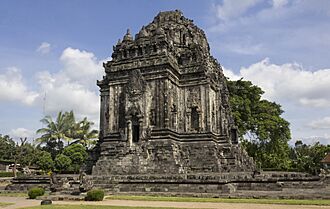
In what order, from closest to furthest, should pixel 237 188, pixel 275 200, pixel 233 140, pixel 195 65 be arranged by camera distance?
pixel 275 200 → pixel 237 188 → pixel 195 65 → pixel 233 140

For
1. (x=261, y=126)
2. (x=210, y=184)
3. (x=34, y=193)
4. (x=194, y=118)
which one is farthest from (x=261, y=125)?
(x=34, y=193)

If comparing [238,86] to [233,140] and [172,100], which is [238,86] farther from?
[172,100]

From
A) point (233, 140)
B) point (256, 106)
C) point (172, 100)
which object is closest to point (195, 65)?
point (172, 100)

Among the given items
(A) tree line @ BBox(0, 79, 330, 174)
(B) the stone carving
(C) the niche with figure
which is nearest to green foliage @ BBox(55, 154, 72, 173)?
(A) tree line @ BBox(0, 79, 330, 174)

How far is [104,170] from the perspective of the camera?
79.5ft

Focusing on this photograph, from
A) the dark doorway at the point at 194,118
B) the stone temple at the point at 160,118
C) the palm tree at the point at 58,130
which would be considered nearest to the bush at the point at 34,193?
the stone temple at the point at 160,118

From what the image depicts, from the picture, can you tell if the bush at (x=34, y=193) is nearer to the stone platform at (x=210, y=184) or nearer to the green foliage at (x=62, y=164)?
the stone platform at (x=210, y=184)

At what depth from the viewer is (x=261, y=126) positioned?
126ft

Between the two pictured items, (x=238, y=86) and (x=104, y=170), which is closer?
(x=104, y=170)

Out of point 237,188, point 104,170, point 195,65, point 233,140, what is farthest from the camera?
point 233,140

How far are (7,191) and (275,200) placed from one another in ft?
54.9

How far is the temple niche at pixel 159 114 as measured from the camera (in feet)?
78.7

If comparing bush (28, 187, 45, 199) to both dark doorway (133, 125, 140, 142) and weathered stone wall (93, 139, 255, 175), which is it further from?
dark doorway (133, 125, 140, 142)

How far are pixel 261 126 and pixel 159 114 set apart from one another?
17.6 metres
